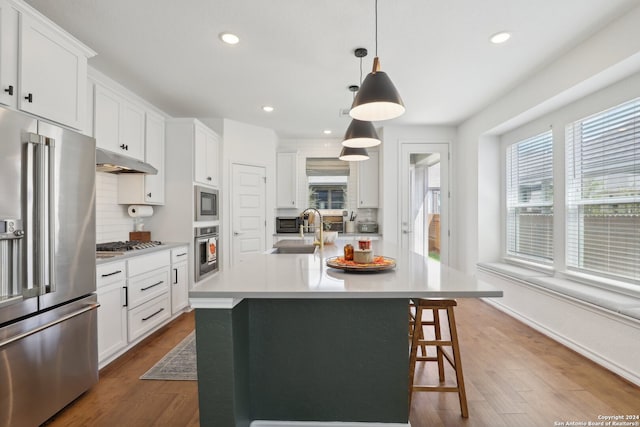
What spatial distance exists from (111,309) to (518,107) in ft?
14.3

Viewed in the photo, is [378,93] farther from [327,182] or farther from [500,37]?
[327,182]

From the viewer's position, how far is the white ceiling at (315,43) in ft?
7.04

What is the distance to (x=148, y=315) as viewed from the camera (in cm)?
302

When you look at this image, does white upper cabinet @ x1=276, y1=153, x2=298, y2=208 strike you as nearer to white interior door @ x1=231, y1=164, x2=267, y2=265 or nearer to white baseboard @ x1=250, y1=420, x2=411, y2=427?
white interior door @ x1=231, y1=164, x2=267, y2=265

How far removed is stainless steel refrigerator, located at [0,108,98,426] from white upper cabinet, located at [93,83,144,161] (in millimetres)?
811

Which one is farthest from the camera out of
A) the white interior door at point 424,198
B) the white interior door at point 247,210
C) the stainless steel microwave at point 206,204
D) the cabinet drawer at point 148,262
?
the white interior door at point 424,198

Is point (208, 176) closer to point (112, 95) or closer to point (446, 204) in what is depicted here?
point (112, 95)

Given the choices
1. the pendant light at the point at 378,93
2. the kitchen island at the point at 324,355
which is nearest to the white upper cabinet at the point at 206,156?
the kitchen island at the point at 324,355

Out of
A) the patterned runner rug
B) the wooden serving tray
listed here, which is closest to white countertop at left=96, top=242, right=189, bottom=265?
the patterned runner rug

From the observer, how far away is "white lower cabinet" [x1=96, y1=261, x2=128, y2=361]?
2.39m

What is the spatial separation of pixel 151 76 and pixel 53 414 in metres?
2.86

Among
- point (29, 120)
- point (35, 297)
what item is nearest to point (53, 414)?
point (35, 297)

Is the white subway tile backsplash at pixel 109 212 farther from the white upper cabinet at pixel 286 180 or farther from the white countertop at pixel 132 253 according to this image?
the white upper cabinet at pixel 286 180

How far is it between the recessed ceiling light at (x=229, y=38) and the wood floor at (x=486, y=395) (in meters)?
2.60
